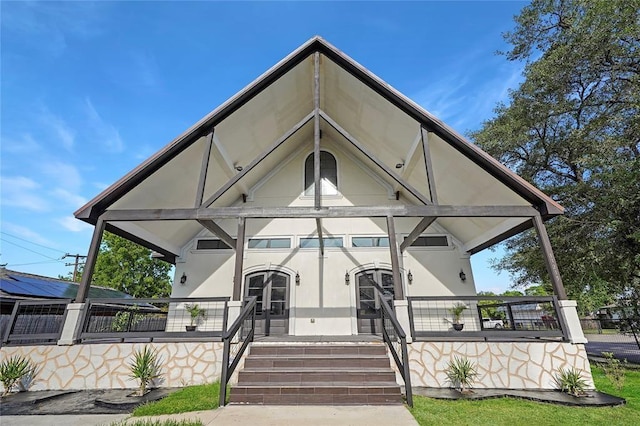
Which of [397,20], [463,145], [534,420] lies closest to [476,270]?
[463,145]

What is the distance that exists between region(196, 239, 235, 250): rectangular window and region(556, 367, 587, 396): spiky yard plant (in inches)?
316

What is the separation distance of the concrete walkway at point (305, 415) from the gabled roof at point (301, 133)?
4624mm

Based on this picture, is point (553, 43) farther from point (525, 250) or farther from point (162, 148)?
point (162, 148)

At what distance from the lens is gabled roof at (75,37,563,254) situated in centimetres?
583

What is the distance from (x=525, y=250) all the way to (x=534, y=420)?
7.72 m

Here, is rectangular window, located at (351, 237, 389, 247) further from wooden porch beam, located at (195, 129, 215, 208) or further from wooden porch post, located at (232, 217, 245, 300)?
wooden porch beam, located at (195, 129, 215, 208)

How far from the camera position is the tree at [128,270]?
869 inches

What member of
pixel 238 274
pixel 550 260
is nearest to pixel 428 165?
pixel 550 260

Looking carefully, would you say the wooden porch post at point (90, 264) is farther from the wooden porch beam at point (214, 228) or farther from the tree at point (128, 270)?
the tree at point (128, 270)

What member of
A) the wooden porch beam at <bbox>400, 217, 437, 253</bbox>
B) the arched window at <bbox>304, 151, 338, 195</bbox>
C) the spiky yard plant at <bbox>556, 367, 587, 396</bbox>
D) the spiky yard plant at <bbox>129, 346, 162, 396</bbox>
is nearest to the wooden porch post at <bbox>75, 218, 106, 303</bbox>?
the spiky yard plant at <bbox>129, 346, 162, 396</bbox>

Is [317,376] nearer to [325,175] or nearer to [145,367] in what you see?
[145,367]

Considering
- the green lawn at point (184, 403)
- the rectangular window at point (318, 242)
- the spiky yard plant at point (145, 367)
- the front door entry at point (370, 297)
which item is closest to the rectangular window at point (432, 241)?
the front door entry at point (370, 297)

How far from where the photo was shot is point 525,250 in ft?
31.8

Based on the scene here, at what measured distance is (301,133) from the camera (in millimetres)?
8750
